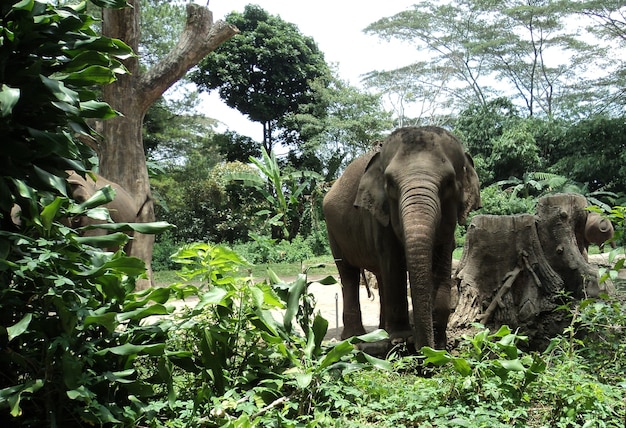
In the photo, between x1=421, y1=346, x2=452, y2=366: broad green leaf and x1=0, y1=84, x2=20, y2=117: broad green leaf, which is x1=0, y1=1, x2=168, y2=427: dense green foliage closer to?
x1=0, y1=84, x2=20, y2=117: broad green leaf

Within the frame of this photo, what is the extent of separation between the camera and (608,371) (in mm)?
3330

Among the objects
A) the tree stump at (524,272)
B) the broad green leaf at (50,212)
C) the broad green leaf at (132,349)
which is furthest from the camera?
the tree stump at (524,272)

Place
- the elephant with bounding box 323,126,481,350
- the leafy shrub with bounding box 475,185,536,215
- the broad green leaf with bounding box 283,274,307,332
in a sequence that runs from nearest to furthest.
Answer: the broad green leaf with bounding box 283,274,307,332, the elephant with bounding box 323,126,481,350, the leafy shrub with bounding box 475,185,536,215

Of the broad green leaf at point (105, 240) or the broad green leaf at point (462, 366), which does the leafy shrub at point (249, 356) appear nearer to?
the broad green leaf at point (462, 366)

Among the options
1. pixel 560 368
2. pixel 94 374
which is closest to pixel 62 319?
pixel 94 374

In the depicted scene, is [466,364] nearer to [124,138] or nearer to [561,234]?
[561,234]

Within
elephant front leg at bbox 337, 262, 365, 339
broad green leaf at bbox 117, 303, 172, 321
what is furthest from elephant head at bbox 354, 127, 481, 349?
broad green leaf at bbox 117, 303, 172, 321

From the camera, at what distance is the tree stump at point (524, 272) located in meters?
5.46

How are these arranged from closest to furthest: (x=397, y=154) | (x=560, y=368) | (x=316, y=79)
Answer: (x=560, y=368) < (x=397, y=154) < (x=316, y=79)

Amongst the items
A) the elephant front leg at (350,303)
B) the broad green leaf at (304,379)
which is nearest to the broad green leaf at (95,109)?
the broad green leaf at (304,379)

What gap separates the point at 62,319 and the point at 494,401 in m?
2.04

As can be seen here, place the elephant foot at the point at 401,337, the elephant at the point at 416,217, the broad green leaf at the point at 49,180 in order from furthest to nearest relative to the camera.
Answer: the elephant foot at the point at 401,337 < the elephant at the point at 416,217 < the broad green leaf at the point at 49,180

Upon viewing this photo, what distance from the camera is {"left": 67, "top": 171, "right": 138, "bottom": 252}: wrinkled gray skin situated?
5.52 m

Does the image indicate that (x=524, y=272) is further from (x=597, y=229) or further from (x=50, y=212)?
(x=50, y=212)
